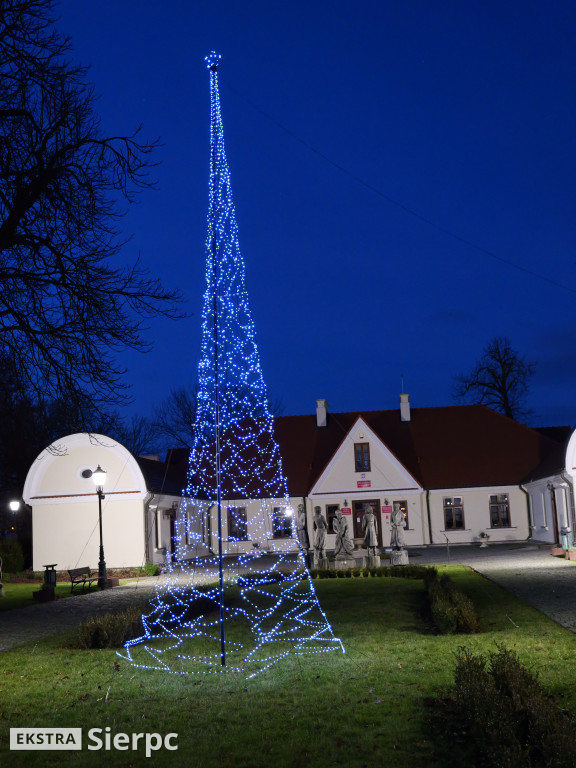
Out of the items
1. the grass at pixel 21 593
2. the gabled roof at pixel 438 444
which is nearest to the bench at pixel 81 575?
the grass at pixel 21 593

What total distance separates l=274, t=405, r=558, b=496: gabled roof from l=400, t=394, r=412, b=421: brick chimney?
0.92 ft

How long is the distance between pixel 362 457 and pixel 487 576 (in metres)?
16.1

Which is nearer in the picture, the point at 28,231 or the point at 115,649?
the point at 28,231

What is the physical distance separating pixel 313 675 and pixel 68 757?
3.31 m

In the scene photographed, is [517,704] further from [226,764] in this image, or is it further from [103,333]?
[103,333]

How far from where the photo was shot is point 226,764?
20.3ft

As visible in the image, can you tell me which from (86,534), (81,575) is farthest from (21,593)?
(86,534)

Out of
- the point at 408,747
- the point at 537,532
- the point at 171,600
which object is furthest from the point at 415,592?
the point at 537,532

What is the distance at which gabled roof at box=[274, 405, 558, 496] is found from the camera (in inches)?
1400

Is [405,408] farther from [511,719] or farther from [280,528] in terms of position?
[511,719]

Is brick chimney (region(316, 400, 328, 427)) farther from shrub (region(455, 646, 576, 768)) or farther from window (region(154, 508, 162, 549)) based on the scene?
shrub (region(455, 646, 576, 768))

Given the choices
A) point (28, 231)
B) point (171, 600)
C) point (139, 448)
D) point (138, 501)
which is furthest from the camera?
point (139, 448)

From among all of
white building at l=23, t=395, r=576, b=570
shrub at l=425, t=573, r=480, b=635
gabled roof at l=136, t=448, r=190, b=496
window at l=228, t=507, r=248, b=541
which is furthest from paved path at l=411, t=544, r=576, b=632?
gabled roof at l=136, t=448, r=190, b=496

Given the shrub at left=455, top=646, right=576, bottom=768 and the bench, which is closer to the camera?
the shrub at left=455, top=646, right=576, bottom=768
